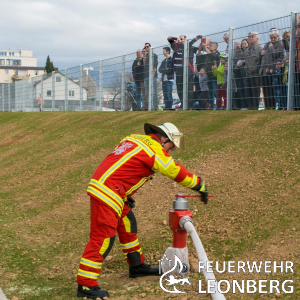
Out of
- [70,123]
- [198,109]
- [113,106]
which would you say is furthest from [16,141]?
[198,109]

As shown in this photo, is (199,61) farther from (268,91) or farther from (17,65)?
(17,65)

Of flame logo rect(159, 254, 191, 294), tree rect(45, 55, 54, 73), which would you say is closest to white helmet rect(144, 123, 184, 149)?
flame logo rect(159, 254, 191, 294)

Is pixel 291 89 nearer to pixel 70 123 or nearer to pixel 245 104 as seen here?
pixel 245 104

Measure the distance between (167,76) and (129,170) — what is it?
1058 cm

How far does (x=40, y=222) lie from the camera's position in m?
8.48

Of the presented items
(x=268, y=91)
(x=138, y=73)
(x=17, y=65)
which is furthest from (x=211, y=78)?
(x=17, y=65)

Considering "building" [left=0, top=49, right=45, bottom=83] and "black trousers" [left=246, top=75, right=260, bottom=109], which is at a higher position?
A: "building" [left=0, top=49, right=45, bottom=83]

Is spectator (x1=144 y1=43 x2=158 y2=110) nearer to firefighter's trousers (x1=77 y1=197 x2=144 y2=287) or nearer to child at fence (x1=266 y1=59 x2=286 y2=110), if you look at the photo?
child at fence (x1=266 y1=59 x2=286 y2=110)

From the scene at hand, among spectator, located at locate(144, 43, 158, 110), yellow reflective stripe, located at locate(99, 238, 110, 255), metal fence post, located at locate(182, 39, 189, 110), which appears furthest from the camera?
spectator, located at locate(144, 43, 158, 110)

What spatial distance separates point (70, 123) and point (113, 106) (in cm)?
257

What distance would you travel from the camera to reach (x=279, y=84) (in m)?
11.6

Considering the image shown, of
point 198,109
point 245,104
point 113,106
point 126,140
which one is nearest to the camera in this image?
point 126,140

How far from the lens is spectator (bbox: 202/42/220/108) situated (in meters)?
13.5

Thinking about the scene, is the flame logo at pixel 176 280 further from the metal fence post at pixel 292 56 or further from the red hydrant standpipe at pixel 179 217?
the metal fence post at pixel 292 56
